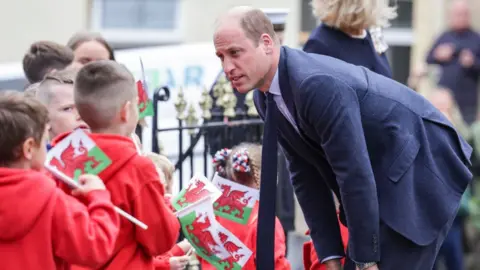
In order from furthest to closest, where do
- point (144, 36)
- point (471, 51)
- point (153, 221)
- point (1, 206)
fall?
point (144, 36) → point (471, 51) → point (153, 221) → point (1, 206)

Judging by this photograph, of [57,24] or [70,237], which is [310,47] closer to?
[70,237]

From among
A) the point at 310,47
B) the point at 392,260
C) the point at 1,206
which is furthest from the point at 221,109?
the point at 1,206

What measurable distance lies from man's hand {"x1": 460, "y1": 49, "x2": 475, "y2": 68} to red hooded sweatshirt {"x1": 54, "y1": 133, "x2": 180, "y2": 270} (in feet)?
23.6

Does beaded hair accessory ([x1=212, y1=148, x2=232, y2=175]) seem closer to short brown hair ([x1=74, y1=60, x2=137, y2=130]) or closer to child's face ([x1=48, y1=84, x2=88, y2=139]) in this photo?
child's face ([x1=48, y1=84, x2=88, y2=139])

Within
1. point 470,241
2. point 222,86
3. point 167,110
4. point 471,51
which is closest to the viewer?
point 222,86

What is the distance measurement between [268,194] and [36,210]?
1158 mm

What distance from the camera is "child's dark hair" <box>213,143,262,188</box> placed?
5863 millimetres

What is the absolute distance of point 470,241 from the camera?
32.4 ft

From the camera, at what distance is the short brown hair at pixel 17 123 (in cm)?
429

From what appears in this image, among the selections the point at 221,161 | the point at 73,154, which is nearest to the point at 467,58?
the point at 221,161

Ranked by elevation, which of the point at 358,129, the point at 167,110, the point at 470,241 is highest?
the point at 358,129

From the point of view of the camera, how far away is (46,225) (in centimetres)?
430

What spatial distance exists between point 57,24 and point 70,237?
7860mm

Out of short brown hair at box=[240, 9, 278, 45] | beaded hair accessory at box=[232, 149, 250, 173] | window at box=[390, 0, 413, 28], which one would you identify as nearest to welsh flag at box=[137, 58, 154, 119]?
beaded hair accessory at box=[232, 149, 250, 173]
